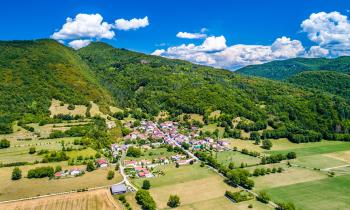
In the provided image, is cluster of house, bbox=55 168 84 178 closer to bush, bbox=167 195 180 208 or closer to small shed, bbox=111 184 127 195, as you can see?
small shed, bbox=111 184 127 195

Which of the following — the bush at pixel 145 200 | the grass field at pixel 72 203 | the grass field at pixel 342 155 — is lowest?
the grass field at pixel 72 203

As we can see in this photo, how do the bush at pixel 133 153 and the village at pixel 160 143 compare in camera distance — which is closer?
the village at pixel 160 143

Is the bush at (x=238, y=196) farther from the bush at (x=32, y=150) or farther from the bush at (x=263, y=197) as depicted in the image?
the bush at (x=32, y=150)

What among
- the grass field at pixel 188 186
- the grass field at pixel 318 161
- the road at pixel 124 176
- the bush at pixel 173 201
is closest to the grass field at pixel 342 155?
the grass field at pixel 318 161

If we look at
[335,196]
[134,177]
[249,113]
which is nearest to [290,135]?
[249,113]

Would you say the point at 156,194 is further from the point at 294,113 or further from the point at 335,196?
the point at 294,113

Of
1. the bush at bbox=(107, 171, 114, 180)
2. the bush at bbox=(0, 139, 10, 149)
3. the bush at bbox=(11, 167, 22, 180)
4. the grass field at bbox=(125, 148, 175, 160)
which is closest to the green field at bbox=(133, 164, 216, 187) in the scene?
the bush at bbox=(107, 171, 114, 180)

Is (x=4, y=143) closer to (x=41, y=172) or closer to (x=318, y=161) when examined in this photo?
(x=41, y=172)

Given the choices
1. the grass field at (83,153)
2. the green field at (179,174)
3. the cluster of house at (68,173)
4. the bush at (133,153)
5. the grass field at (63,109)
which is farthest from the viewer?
the grass field at (63,109)
